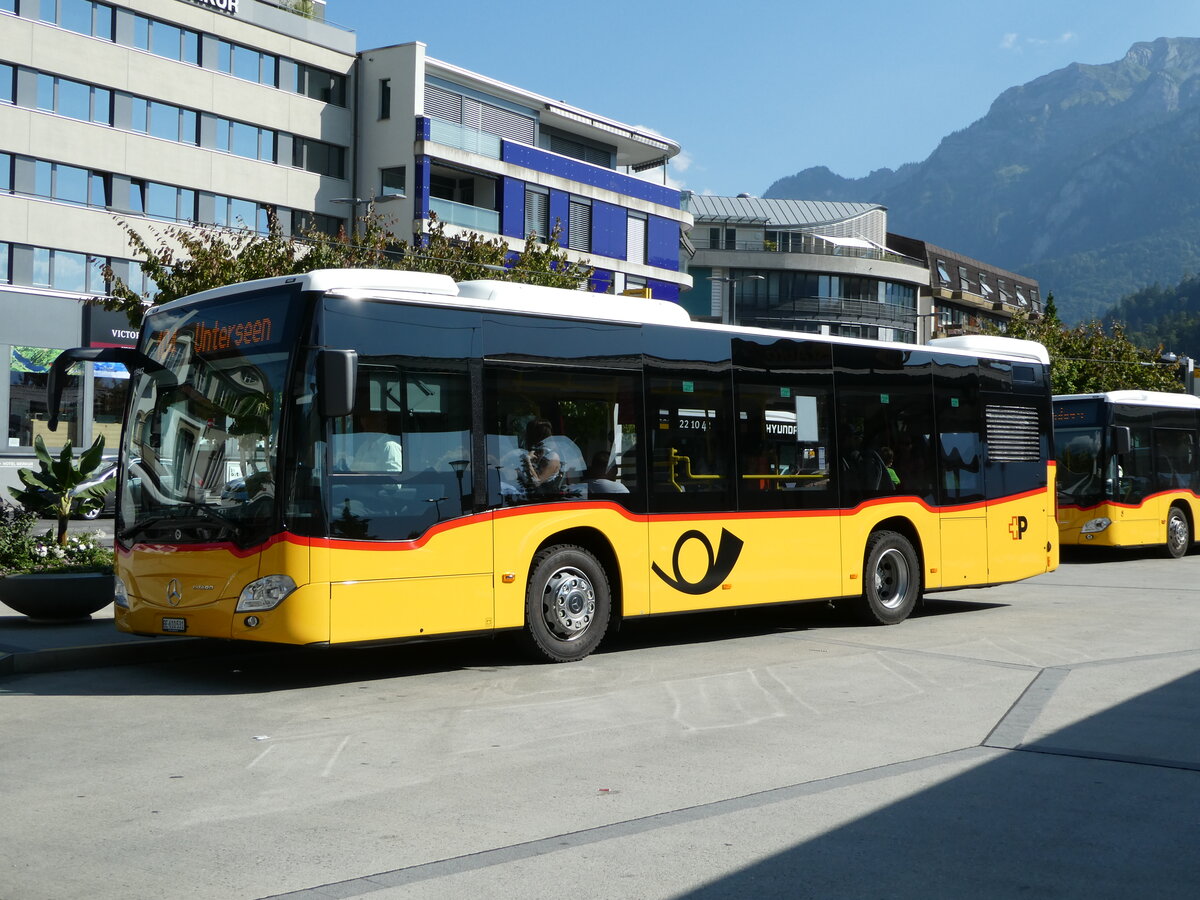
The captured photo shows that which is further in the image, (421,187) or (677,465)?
(421,187)

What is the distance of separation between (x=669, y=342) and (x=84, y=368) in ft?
102

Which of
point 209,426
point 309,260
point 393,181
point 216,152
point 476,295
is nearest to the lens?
point 209,426

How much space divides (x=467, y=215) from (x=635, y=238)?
9426 mm

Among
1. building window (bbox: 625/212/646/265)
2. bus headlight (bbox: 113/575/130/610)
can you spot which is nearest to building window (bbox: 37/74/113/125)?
building window (bbox: 625/212/646/265)

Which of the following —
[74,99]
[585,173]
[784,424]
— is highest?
[585,173]

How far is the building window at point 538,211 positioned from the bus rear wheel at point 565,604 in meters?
36.2

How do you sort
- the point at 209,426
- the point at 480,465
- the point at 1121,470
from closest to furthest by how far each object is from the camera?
the point at 209,426
the point at 480,465
the point at 1121,470

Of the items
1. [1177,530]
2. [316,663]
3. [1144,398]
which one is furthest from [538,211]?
[316,663]

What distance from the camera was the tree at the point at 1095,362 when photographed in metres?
52.6

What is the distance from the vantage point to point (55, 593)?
41.6ft

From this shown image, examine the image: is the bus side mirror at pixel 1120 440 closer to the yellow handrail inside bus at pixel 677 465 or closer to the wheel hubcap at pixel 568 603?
the yellow handrail inside bus at pixel 677 465

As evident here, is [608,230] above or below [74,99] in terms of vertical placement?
below

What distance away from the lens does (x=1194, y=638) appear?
13.0 meters

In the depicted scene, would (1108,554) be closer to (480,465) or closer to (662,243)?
(480,465)
